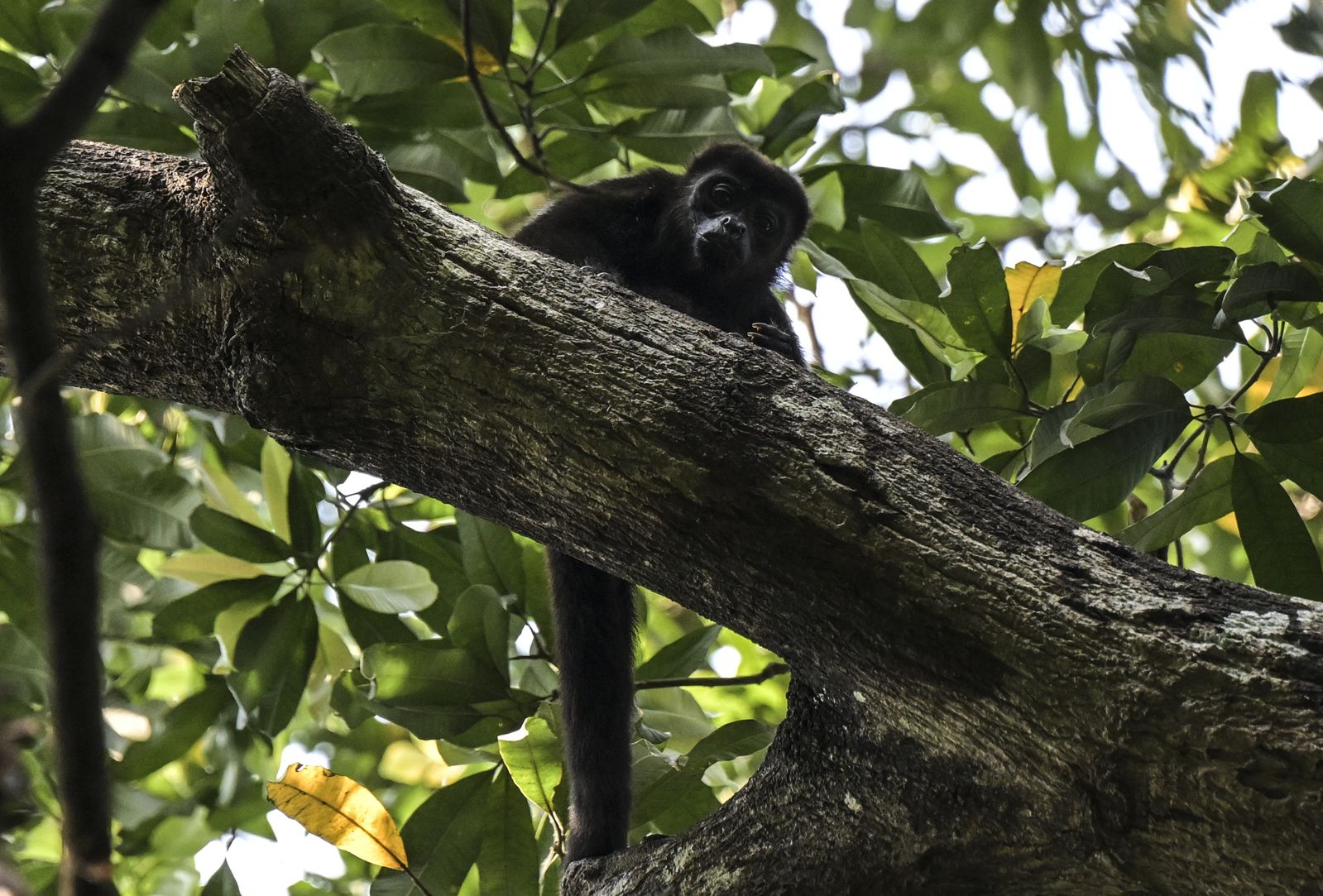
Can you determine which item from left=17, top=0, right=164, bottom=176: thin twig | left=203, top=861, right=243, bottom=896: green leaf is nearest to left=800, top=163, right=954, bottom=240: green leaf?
left=203, top=861, right=243, bottom=896: green leaf

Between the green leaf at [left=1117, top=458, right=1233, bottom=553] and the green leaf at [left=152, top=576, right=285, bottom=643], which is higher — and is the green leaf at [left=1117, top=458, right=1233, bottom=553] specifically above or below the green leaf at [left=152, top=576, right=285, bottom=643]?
above

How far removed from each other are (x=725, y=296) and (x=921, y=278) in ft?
4.08

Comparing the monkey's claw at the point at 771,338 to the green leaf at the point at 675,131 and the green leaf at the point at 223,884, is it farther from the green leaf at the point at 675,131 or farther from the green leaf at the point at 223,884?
the green leaf at the point at 223,884

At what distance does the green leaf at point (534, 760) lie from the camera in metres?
2.43

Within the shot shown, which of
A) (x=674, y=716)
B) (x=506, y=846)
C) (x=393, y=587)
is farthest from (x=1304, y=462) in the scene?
(x=393, y=587)

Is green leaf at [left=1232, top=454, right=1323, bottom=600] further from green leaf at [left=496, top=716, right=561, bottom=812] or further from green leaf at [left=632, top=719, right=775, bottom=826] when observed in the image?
green leaf at [left=496, top=716, right=561, bottom=812]

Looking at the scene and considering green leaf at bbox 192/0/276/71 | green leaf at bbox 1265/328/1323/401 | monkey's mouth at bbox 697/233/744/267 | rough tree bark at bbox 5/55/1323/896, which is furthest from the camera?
monkey's mouth at bbox 697/233/744/267

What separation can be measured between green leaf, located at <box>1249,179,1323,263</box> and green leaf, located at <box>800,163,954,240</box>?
4.32 ft

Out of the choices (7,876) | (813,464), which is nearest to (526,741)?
(813,464)

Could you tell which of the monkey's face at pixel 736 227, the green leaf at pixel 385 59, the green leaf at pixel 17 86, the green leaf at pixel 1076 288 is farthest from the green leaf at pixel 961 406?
the green leaf at pixel 17 86

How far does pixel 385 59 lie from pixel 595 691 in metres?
1.72

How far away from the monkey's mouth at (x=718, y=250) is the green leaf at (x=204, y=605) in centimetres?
165

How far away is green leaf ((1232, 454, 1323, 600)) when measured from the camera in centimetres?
212

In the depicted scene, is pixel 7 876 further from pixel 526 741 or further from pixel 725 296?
pixel 725 296
